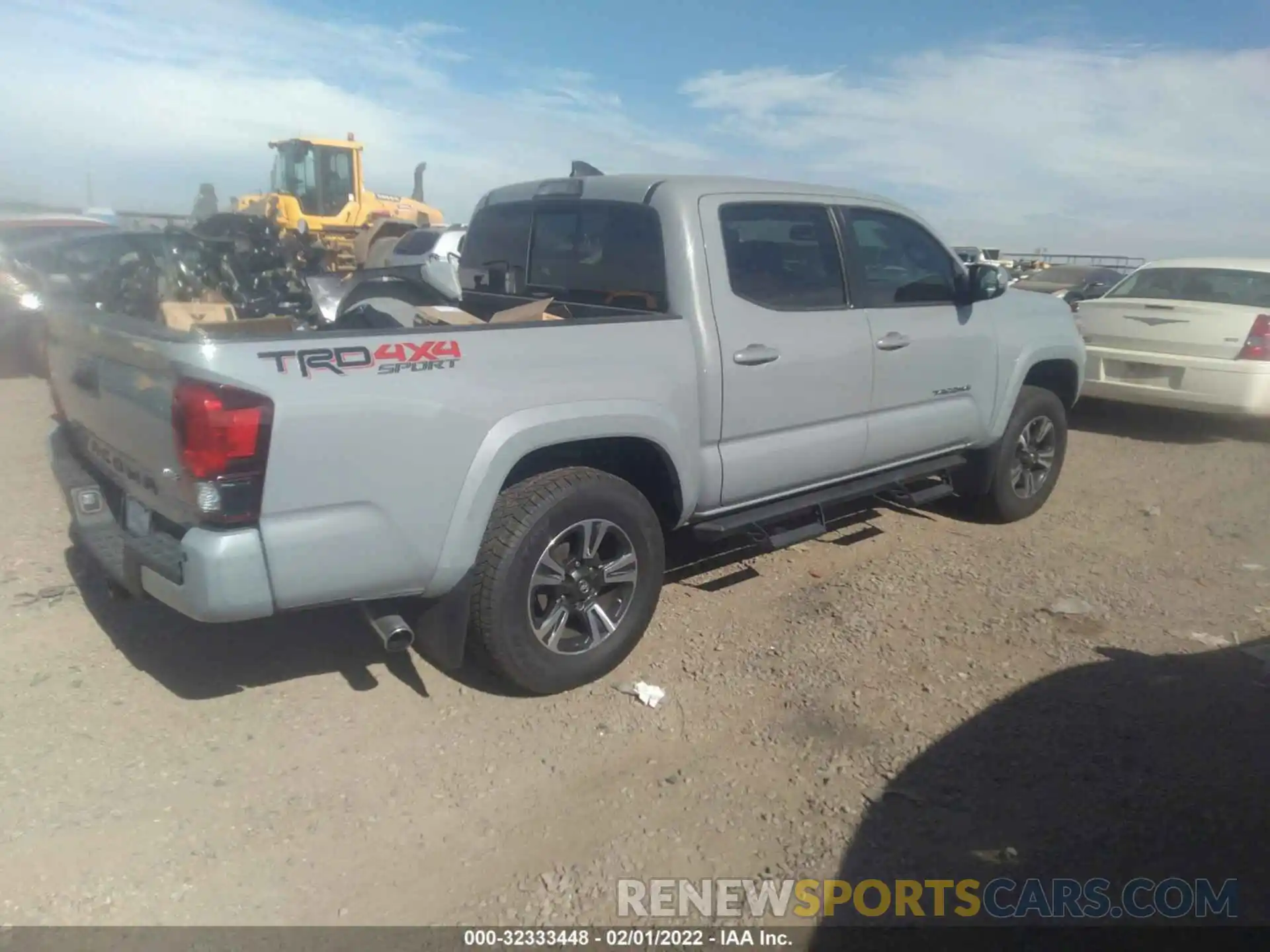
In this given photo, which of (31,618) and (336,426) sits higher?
(336,426)

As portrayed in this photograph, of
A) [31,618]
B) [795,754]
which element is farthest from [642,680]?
[31,618]

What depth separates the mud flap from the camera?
10.9 feet

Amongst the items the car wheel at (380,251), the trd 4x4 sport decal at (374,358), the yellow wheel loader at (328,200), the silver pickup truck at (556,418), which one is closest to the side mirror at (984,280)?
the silver pickup truck at (556,418)

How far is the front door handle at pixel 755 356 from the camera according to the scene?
13.0 ft

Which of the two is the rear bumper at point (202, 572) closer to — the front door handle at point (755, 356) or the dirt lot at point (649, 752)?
the dirt lot at point (649, 752)

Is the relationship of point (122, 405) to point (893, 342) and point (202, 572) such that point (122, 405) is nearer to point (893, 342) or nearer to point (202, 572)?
point (202, 572)

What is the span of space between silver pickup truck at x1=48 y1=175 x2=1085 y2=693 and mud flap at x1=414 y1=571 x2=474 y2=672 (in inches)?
0.4

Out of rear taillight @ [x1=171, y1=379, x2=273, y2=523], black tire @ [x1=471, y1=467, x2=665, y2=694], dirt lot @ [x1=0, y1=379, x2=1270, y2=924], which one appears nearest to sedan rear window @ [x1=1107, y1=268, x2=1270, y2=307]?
dirt lot @ [x1=0, y1=379, x2=1270, y2=924]

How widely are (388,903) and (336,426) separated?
1368 mm

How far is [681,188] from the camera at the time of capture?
4.00 meters

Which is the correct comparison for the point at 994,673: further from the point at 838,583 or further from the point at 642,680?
the point at 642,680

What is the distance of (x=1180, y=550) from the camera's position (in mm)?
5555

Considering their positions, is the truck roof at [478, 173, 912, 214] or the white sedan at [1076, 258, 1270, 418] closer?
the truck roof at [478, 173, 912, 214]

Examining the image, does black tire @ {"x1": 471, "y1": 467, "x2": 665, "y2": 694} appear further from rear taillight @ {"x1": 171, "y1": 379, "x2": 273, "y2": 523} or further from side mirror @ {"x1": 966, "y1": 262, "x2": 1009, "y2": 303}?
side mirror @ {"x1": 966, "y1": 262, "x2": 1009, "y2": 303}
